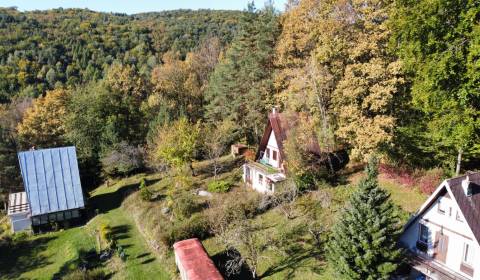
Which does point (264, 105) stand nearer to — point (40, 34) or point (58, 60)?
point (58, 60)

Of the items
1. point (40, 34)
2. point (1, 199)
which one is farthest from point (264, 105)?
point (40, 34)

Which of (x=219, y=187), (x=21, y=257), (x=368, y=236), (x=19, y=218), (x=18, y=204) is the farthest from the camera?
(x=18, y=204)

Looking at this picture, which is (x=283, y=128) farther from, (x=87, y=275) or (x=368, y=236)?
(x=87, y=275)

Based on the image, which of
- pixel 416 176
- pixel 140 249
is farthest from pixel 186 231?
pixel 416 176

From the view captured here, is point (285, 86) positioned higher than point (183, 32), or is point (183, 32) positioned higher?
point (183, 32)

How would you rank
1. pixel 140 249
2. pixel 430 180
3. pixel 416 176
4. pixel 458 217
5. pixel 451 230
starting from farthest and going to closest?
pixel 140 249 < pixel 416 176 < pixel 430 180 < pixel 451 230 < pixel 458 217

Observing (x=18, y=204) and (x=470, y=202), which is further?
(x=18, y=204)
